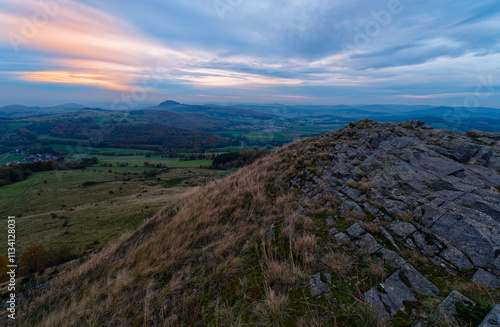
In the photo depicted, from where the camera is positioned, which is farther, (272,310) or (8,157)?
(8,157)

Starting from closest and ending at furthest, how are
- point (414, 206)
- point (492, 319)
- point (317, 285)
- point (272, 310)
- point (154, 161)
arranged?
point (492, 319), point (272, 310), point (317, 285), point (414, 206), point (154, 161)

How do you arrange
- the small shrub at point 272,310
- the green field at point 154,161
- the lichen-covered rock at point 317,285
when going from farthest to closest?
the green field at point 154,161
the lichen-covered rock at point 317,285
the small shrub at point 272,310

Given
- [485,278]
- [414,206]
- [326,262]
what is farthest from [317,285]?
[414,206]

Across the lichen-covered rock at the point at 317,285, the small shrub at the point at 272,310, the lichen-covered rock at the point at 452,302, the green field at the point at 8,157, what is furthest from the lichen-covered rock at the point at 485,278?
the green field at the point at 8,157

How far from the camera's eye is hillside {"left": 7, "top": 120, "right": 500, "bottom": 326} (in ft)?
9.73

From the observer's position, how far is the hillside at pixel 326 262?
2.96 metres

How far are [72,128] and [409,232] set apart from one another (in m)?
207

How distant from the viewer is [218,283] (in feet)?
13.0

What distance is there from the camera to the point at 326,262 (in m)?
3.76

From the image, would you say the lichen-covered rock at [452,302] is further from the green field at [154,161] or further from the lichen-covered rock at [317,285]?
the green field at [154,161]

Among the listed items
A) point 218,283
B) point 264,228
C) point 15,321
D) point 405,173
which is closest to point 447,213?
point 405,173

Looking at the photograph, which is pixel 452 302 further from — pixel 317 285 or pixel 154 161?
pixel 154 161

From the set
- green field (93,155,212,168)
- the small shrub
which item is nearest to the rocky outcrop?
the small shrub

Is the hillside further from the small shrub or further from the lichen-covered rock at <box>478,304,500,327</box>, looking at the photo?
the lichen-covered rock at <box>478,304,500,327</box>
